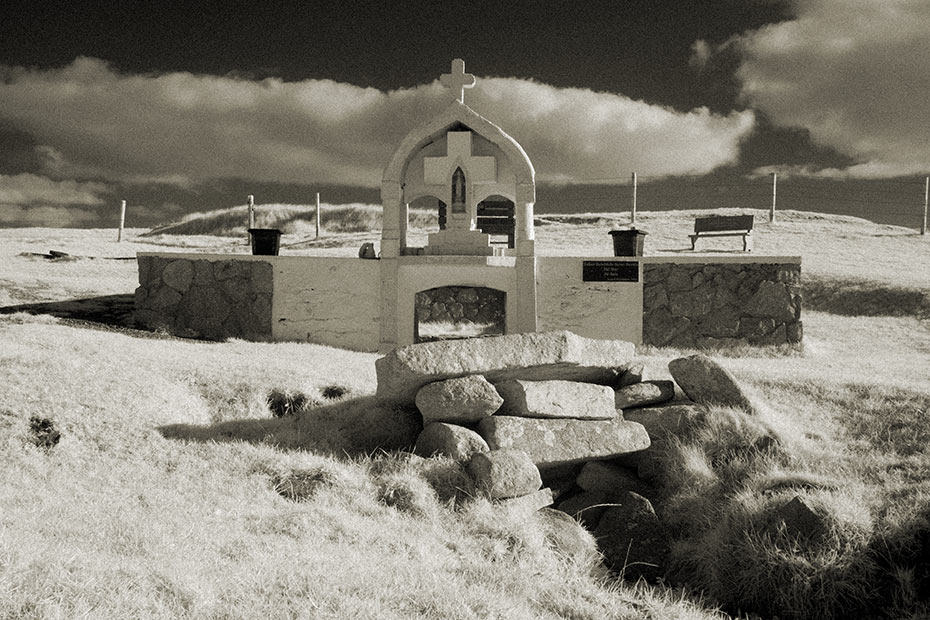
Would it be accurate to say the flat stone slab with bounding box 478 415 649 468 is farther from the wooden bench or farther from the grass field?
the wooden bench

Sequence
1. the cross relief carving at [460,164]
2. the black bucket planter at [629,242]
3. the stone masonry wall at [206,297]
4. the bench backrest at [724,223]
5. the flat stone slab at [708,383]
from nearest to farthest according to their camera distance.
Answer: the flat stone slab at [708,383] → the cross relief carving at [460,164] → the black bucket planter at [629,242] → the stone masonry wall at [206,297] → the bench backrest at [724,223]

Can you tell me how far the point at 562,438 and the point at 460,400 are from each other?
1156mm

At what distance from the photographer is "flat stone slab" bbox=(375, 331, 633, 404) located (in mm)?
7699

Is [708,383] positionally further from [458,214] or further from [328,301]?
[328,301]

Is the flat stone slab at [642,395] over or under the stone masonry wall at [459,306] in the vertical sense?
under

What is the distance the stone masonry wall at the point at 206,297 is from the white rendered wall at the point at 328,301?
33 centimetres

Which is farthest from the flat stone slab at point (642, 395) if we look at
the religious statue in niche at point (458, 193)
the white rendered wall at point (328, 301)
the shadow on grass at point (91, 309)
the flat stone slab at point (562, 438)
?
the shadow on grass at point (91, 309)

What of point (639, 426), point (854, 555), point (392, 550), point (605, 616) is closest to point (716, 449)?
point (639, 426)

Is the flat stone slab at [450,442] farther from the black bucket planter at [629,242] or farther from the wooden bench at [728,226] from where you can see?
the wooden bench at [728,226]

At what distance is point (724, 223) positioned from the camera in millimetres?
20453

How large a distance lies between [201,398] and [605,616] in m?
5.70

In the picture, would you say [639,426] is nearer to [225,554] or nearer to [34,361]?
[225,554]

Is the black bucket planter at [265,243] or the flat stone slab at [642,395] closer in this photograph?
the flat stone slab at [642,395]

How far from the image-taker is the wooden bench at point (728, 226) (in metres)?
20.2
